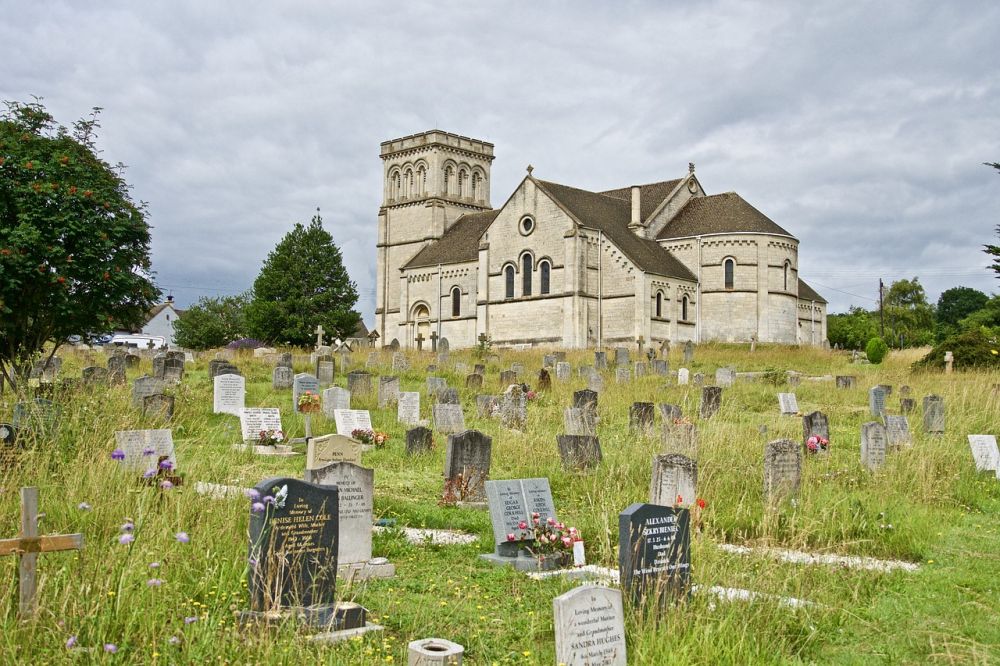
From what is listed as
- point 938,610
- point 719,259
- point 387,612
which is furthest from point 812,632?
point 719,259

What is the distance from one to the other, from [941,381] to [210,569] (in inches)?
903

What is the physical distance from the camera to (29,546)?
5.20 meters

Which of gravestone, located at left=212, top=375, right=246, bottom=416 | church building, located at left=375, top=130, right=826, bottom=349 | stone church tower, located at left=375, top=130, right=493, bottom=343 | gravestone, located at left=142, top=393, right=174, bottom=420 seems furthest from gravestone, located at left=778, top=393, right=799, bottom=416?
stone church tower, located at left=375, top=130, right=493, bottom=343

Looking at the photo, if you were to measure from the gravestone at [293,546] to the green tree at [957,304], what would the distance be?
100 m

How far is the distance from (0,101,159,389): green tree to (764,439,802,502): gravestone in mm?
11687

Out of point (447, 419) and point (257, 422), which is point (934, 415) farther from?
point (257, 422)

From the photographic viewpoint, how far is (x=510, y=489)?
8883mm

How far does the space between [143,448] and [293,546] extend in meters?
4.57

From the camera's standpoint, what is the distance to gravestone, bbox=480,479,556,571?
8.44 meters

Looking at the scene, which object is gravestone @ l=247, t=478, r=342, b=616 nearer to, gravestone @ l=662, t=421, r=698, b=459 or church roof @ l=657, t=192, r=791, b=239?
gravestone @ l=662, t=421, r=698, b=459

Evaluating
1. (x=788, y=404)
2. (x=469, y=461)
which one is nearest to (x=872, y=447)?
(x=469, y=461)

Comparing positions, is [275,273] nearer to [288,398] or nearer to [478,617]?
[288,398]

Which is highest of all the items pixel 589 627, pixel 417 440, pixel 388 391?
pixel 388 391

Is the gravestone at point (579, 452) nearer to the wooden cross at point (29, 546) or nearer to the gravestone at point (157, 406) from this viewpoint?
the gravestone at point (157, 406)
